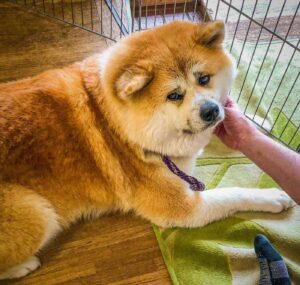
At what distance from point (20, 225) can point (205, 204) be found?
0.68m

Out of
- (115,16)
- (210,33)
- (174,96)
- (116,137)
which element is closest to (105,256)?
(116,137)

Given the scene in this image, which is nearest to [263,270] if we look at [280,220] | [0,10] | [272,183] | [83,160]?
[280,220]

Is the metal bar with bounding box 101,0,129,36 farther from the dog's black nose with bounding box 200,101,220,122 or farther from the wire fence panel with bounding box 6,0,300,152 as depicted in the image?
the dog's black nose with bounding box 200,101,220,122

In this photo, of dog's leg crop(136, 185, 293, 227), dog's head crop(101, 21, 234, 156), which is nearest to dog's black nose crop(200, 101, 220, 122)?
dog's head crop(101, 21, 234, 156)

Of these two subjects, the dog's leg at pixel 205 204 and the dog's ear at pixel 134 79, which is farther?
the dog's leg at pixel 205 204

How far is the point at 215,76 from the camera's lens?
1.16m

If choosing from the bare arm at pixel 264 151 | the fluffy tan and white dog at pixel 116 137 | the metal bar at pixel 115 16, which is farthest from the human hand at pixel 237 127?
the metal bar at pixel 115 16

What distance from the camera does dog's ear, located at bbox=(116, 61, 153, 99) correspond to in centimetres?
103

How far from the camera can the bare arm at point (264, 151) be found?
1218 millimetres

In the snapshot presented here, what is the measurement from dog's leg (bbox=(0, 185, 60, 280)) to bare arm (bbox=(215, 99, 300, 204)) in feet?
2.45

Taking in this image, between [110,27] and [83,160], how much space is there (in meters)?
1.29

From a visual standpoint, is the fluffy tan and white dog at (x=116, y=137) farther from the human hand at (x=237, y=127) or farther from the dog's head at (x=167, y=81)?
the human hand at (x=237, y=127)

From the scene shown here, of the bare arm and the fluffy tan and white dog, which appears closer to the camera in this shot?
the fluffy tan and white dog

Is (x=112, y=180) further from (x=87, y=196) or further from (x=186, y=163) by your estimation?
(x=186, y=163)
